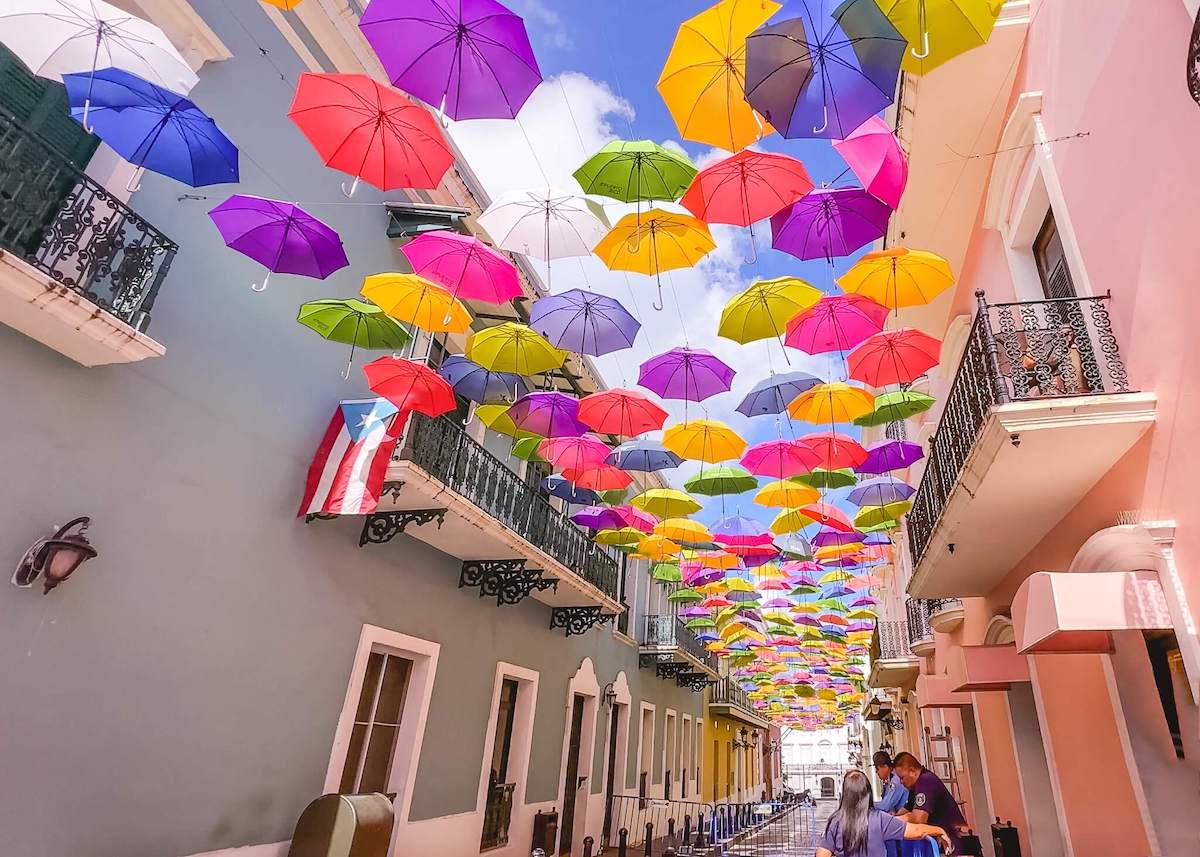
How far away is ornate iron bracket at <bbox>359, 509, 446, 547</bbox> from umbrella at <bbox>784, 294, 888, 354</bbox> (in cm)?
459

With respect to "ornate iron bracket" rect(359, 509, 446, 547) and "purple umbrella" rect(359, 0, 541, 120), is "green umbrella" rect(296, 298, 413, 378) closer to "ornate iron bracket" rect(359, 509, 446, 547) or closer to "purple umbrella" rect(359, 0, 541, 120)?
"ornate iron bracket" rect(359, 509, 446, 547)

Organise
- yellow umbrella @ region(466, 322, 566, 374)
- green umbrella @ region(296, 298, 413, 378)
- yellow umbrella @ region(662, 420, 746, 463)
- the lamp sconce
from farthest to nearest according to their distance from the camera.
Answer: yellow umbrella @ region(662, 420, 746, 463) → yellow umbrella @ region(466, 322, 566, 374) → green umbrella @ region(296, 298, 413, 378) → the lamp sconce

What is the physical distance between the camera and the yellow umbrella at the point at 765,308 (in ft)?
22.1

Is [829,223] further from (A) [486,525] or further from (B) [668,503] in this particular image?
(B) [668,503]

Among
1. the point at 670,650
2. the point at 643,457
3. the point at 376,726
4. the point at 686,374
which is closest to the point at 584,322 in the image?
the point at 686,374

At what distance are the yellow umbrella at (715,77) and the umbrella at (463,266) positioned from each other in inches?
83.9

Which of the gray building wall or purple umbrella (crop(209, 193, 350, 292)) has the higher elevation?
purple umbrella (crop(209, 193, 350, 292))

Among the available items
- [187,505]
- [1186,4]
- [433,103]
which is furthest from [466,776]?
[1186,4]

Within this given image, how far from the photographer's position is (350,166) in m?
5.00

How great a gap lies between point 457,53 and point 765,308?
12.5ft

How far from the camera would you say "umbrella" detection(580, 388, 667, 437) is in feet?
26.5

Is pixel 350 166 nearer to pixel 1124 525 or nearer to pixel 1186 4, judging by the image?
pixel 1186 4

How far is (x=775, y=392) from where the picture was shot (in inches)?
337

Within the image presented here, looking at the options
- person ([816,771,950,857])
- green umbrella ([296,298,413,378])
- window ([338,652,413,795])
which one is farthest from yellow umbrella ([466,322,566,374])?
person ([816,771,950,857])
